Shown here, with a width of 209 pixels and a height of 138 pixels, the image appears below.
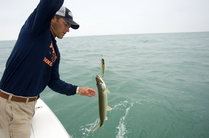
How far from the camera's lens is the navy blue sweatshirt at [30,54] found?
5.44 feet

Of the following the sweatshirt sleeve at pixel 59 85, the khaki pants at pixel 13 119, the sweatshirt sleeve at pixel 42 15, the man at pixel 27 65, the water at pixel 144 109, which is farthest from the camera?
the water at pixel 144 109

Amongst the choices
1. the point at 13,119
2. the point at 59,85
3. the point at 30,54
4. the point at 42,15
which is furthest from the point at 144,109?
the point at 42,15

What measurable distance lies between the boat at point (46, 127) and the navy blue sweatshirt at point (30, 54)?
987 mm

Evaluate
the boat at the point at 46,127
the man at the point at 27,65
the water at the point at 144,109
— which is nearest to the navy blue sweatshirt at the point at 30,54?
the man at the point at 27,65

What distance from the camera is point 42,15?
162 cm

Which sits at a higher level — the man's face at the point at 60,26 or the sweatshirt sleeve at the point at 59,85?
the man's face at the point at 60,26

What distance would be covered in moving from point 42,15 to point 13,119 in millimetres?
1793

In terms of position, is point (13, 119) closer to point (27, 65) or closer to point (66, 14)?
point (27, 65)

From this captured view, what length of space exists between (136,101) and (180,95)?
2474 mm

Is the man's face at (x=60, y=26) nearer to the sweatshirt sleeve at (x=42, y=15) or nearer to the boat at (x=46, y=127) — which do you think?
the sweatshirt sleeve at (x=42, y=15)

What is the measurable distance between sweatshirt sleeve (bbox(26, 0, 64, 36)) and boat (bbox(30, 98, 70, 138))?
2.05m

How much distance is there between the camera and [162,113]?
5.36 meters

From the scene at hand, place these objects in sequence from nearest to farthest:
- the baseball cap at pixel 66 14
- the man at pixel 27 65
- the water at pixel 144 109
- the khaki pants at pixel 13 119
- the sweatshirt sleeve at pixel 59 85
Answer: the man at pixel 27 65, the khaki pants at pixel 13 119, the baseball cap at pixel 66 14, the sweatshirt sleeve at pixel 59 85, the water at pixel 144 109

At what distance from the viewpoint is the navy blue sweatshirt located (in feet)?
5.44
